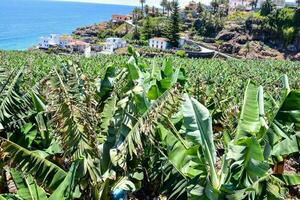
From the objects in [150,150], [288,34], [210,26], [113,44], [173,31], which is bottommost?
[113,44]

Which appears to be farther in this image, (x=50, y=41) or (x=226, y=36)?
(x=50, y=41)

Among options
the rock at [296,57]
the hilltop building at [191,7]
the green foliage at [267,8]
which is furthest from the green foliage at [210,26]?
the hilltop building at [191,7]

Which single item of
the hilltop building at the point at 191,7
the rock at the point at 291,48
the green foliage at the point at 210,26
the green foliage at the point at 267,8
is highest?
the green foliage at the point at 267,8

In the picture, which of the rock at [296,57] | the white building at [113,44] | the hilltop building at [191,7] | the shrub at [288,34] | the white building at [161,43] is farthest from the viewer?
the hilltop building at [191,7]

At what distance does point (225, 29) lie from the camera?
85312 mm

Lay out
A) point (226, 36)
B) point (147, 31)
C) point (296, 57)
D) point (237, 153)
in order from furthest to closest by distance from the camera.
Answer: point (147, 31) → point (226, 36) → point (296, 57) → point (237, 153)

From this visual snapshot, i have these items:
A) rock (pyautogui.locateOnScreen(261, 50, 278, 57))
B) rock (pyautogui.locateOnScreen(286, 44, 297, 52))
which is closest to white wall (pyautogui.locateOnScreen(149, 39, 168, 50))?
rock (pyautogui.locateOnScreen(261, 50, 278, 57))

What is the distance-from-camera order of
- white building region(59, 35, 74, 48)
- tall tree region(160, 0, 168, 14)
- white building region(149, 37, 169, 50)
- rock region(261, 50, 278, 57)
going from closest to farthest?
1. rock region(261, 50, 278, 57)
2. white building region(149, 37, 169, 50)
3. white building region(59, 35, 74, 48)
4. tall tree region(160, 0, 168, 14)

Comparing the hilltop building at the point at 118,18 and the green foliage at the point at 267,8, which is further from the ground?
the green foliage at the point at 267,8

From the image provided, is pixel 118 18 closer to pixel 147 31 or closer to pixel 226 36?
pixel 147 31

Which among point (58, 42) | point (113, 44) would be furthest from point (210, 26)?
point (58, 42)

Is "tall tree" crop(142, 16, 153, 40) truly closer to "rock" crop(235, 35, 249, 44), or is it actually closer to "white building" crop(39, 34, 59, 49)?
"white building" crop(39, 34, 59, 49)

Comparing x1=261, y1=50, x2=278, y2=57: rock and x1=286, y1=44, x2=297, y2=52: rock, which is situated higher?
x1=286, y1=44, x2=297, y2=52: rock

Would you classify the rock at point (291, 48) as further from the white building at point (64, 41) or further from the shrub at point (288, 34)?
the white building at point (64, 41)
